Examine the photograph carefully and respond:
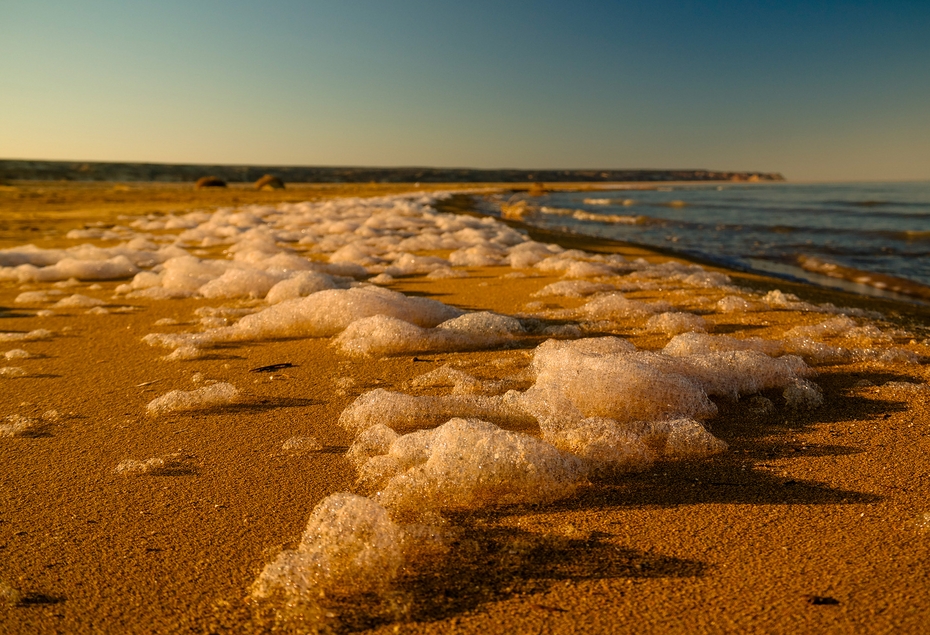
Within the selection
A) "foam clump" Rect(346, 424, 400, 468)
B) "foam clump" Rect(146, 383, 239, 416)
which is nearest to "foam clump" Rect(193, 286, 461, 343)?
"foam clump" Rect(146, 383, 239, 416)

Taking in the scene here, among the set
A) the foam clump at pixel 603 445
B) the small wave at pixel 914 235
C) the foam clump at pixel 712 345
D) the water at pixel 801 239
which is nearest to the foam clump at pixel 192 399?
the foam clump at pixel 603 445

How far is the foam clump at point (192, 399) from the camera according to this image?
8.68 feet

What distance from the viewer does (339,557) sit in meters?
1.53

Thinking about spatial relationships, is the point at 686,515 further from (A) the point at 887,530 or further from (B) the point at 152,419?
(B) the point at 152,419

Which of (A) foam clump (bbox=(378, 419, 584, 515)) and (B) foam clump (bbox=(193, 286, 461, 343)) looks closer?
(A) foam clump (bbox=(378, 419, 584, 515))

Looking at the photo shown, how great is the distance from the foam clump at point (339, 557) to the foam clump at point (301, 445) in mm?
579

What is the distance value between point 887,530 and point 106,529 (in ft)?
6.84

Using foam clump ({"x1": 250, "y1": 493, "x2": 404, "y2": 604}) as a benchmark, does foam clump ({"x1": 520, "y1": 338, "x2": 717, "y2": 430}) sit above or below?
above

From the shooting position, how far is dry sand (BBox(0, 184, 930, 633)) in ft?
4.47

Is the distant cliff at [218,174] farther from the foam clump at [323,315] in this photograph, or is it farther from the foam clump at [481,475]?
the foam clump at [481,475]

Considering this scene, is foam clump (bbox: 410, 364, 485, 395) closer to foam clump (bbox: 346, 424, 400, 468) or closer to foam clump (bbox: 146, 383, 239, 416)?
foam clump (bbox: 346, 424, 400, 468)

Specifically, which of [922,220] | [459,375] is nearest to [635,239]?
[922,220]

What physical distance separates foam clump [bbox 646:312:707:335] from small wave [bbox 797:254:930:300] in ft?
16.5

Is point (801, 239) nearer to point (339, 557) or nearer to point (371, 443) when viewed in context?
point (371, 443)
